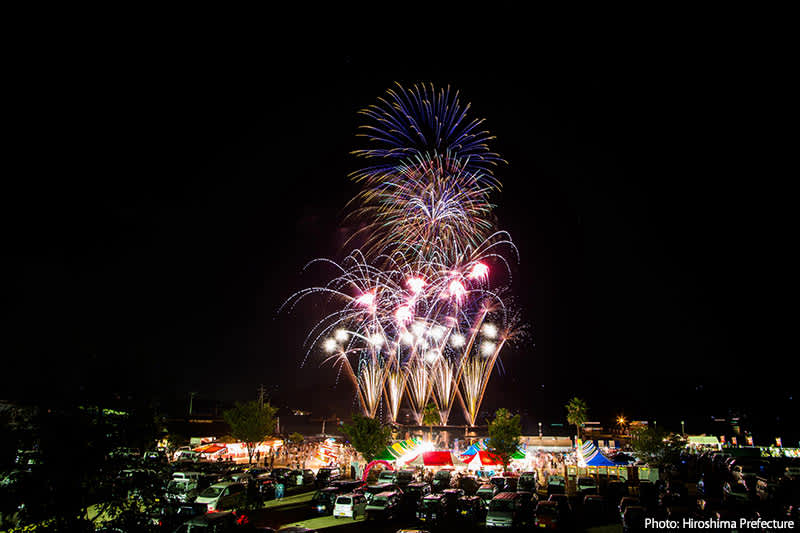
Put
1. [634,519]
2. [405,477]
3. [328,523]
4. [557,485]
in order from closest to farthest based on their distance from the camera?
[634,519] → [328,523] → [557,485] → [405,477]

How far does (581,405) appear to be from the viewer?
58.1 m

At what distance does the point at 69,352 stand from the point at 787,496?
98.9 ft

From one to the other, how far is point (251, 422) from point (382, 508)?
21.9m

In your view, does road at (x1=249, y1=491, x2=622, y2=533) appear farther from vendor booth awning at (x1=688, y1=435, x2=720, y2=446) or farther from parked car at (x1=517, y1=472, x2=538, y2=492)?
vendor booth awning at (x1=688, y1=435, x2=720, y2=446)

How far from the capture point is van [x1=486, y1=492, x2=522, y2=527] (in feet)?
59.1

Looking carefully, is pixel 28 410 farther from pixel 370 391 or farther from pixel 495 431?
pixel 370 391

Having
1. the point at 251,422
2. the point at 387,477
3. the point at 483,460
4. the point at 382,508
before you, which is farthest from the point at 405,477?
the point at 251,422

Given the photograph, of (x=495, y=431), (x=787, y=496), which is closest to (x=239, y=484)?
(x=495, y=431)

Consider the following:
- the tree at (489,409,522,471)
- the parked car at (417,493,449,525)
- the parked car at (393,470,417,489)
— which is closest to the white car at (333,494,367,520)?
the parked car at (417,493,449,525)

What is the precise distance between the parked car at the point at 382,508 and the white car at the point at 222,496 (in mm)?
5588

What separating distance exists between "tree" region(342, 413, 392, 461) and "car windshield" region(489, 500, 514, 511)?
590 inches

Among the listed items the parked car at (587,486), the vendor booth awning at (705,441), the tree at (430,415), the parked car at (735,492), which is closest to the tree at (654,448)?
the parked car at (735,492)

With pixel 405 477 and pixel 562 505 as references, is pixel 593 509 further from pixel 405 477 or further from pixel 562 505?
pixel 405 477

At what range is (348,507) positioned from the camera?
20.3 metres
